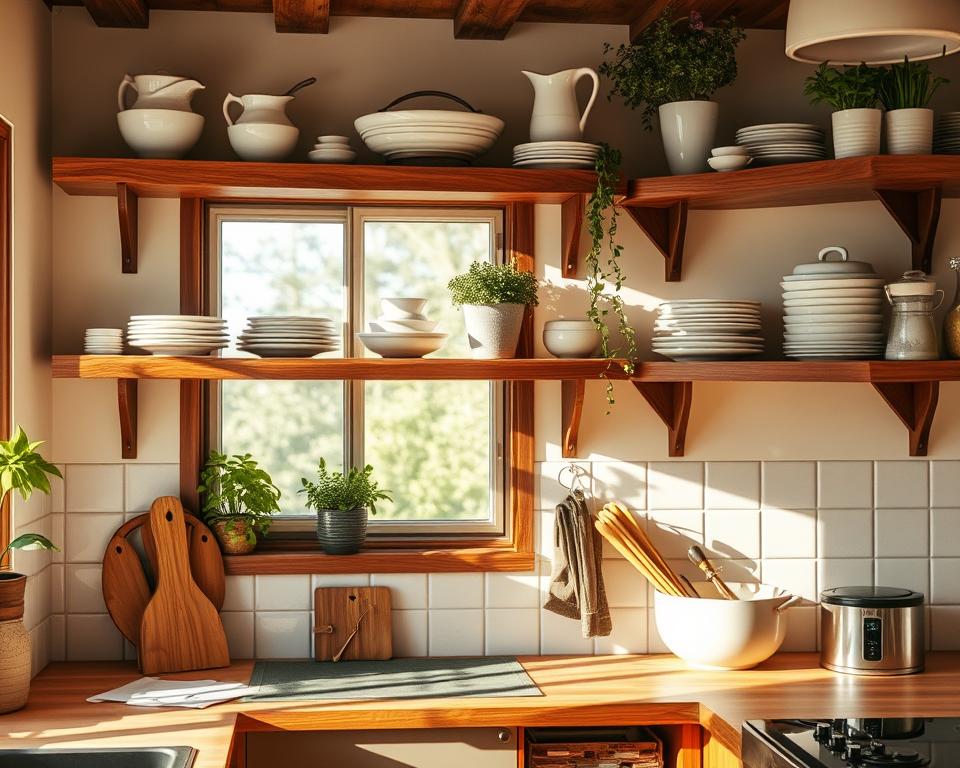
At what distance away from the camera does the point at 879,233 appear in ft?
9.39

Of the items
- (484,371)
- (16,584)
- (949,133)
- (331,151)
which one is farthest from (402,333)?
(949,133)

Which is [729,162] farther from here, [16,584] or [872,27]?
[16,584]

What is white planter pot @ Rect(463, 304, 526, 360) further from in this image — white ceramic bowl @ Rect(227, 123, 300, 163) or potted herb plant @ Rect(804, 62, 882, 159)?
potted herb plant @ Rect(804, 62, 882, 159)

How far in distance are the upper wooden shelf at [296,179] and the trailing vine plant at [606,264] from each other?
0.04 m

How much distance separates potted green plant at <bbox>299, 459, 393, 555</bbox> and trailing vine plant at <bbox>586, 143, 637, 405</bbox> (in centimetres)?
64

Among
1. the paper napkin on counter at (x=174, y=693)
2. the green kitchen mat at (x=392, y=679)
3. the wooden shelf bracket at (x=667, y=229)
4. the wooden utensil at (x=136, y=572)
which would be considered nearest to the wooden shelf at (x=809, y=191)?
the wooden shelf bracket at (x=667, y=229)

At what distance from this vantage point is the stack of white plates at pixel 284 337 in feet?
8.31

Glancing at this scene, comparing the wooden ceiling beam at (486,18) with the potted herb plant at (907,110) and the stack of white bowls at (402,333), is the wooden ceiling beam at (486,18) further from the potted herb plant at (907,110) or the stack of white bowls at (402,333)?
the potted herb plant at (907,110)

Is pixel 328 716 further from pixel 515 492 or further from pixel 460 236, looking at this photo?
pixel 460 236

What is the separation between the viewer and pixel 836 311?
8.48ft

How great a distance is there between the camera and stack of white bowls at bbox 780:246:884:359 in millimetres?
2578

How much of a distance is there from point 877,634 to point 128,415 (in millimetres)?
1802

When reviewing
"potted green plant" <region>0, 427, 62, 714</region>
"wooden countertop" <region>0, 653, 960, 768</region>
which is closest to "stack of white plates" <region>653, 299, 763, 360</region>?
"wooden countertop" <region>0, 653, 960, 768</region>

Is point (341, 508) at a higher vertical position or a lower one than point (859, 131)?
lower
